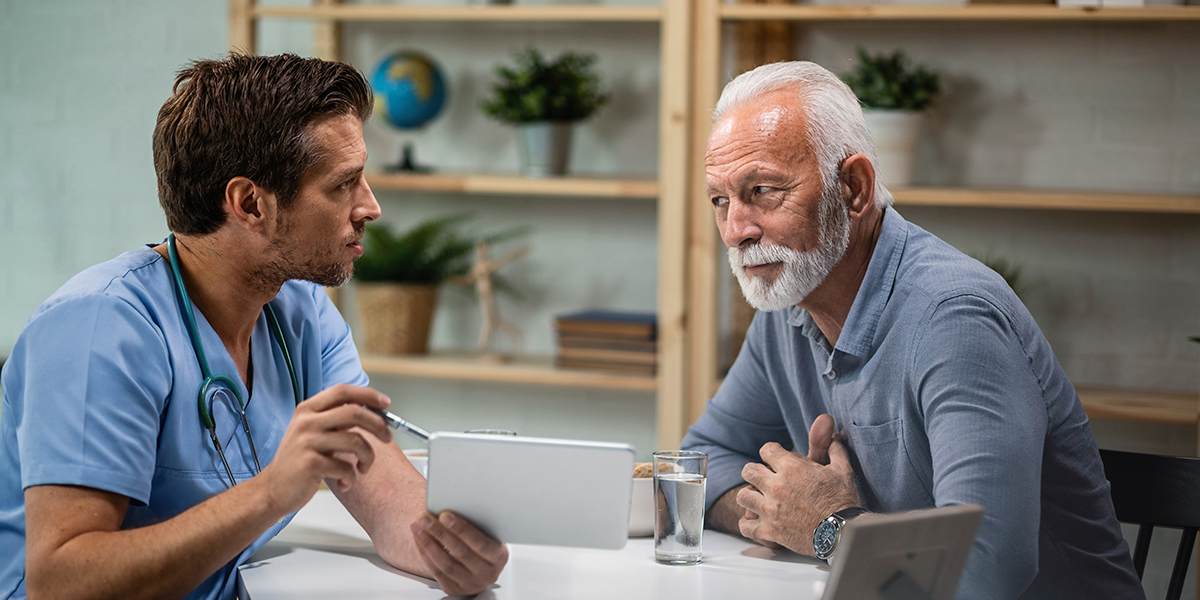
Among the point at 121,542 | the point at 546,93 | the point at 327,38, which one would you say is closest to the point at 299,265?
the point at 121,542

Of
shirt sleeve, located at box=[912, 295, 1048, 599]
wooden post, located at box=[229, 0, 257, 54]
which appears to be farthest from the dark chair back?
wooden post, located at box=[229, 0, 257, 54]

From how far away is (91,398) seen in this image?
1083 mm

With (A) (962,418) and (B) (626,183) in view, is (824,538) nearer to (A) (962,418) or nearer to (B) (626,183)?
(A) (962,418)

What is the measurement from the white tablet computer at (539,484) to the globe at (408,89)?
197 centimetres

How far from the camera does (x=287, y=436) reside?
3.49 ft

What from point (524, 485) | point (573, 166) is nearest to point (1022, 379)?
point (524, 485)

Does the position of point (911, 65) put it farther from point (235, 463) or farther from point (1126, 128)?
point (235, 463)

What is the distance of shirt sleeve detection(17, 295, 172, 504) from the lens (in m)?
1.06

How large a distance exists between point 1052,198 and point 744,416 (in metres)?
1.22

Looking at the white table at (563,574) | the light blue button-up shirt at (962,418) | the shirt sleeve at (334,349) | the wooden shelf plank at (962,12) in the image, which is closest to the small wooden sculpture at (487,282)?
the wooden shelf plank at (962,12)

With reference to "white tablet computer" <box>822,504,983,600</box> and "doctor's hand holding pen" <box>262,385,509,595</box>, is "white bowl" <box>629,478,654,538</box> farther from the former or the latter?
"white tablet computer" <box>822,504,983,600</box>

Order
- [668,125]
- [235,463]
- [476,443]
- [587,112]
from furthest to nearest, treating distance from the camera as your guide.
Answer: [587,112] → [668,125] → [235,463] → [476,443]

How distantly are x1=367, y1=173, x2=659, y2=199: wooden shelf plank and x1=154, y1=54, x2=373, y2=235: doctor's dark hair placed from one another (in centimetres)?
140

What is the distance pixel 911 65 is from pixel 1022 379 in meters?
1.64
